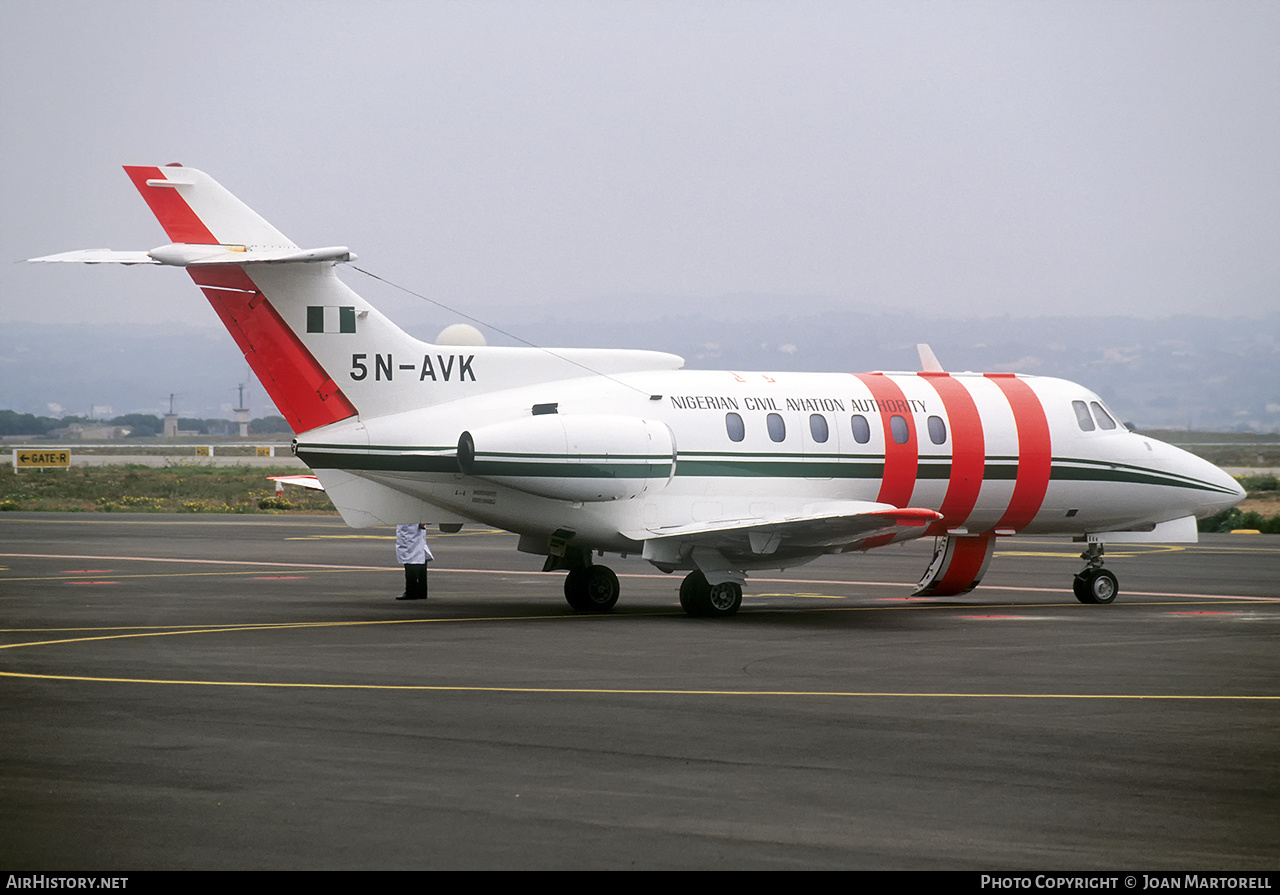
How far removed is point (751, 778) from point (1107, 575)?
1657 centimetres

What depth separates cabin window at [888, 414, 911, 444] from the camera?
77.8ft

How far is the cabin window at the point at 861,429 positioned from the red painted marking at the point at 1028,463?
294cm

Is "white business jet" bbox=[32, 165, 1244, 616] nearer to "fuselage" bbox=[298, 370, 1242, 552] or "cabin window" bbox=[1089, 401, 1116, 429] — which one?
"fuselage" bbox=[298, 370, 1242, 552]

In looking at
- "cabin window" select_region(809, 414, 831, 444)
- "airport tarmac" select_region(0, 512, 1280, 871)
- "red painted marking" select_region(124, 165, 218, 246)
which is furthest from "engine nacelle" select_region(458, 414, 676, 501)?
"red painted marking" select_region(124, 165, 218, 246)

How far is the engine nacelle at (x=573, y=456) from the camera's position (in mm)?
20422

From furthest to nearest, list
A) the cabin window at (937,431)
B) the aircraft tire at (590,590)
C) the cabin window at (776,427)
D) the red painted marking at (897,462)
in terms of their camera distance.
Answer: the cabin window at (937,431)
the red painted marking at (897,462)
the aircraft tire at (590,590)
the cabin window at (776,427)

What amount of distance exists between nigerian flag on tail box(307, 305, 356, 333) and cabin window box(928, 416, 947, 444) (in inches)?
369

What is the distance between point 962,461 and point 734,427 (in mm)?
4151

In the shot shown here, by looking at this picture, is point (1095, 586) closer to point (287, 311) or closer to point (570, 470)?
point (570, 470)

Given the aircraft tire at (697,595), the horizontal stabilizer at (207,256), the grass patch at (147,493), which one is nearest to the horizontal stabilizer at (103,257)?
the horizontal stabilizer at (207,256)

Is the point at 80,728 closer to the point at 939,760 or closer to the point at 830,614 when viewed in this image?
the point at 939,760

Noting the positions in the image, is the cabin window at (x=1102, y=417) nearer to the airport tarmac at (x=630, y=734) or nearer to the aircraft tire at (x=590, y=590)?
the airport tarmac at (x=630, y=734)

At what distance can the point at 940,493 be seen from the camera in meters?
24.0
